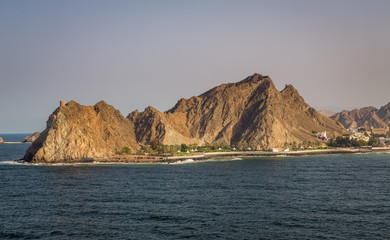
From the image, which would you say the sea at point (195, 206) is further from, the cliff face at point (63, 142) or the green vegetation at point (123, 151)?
the green vegetation at point (123, 151)

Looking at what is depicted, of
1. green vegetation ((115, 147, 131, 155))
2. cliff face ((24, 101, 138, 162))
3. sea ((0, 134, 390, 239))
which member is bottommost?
sea ((0, 134, 390, 239))

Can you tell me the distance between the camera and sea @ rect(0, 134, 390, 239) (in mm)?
58125

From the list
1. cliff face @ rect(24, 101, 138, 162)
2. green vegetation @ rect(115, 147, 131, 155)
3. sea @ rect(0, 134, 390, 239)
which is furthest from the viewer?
green vegetation @ rect(115, 147, 131, 155)

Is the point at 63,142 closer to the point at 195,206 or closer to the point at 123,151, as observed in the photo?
the point at 123,151

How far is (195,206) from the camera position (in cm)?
7444

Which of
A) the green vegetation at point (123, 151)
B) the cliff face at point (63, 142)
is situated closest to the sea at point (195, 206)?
the cliff face at point (63, 142)

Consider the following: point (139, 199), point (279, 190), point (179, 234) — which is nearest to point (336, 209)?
point (279, 190)

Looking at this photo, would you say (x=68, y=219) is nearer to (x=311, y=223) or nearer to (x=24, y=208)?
(x=24, y=208)

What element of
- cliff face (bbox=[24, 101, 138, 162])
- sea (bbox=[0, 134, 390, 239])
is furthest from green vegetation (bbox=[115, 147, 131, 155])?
sea (bbox=[0, 134, 390, 239])

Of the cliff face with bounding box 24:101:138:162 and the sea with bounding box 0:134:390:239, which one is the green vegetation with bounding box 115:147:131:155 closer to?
the cliff face with bounding box 24:101:138:162

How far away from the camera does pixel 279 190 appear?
9188cm

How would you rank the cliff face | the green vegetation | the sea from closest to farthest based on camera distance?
the sea → the cliff face → the green vegetation

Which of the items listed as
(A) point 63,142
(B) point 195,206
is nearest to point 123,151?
(A) point 63,142

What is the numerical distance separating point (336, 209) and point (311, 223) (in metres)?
11.8
